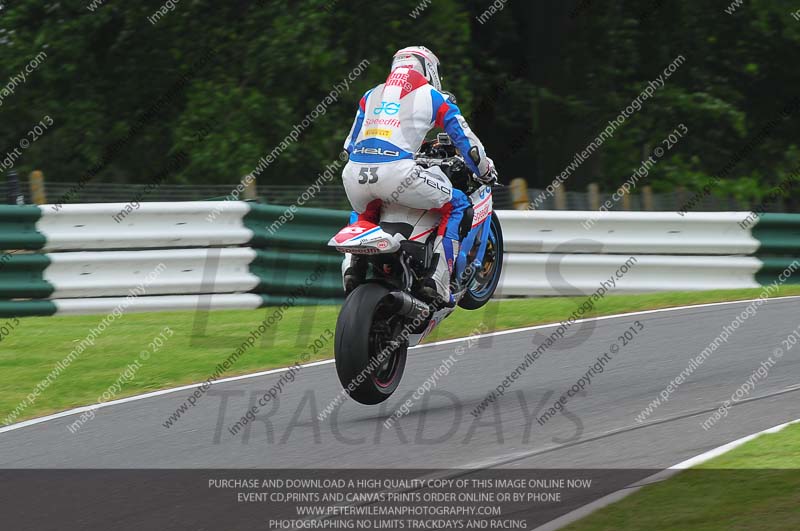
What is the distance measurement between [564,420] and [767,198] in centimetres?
1762

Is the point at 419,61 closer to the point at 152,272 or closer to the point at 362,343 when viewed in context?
the point at 362,343

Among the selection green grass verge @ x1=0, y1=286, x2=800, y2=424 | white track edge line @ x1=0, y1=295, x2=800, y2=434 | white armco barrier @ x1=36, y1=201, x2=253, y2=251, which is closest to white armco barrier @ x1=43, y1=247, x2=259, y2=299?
white armco barrier @ x1=36, y1=201, x2=253, y2=251

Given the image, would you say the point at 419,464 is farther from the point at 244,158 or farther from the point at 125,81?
the point at 125,81

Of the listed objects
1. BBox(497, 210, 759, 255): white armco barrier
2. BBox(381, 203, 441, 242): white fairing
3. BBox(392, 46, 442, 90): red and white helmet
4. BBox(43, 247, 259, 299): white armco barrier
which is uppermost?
BBox(392, 46, 442, 90): red and white helmet

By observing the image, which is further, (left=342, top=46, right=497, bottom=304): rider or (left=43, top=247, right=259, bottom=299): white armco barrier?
(left=43, top=247, right=259, bottom=299): white armco barrier

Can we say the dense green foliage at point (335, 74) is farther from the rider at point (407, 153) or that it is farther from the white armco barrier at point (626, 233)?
the rider at point (407, 153)

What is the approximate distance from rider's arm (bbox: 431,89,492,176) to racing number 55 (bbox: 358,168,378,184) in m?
0.58

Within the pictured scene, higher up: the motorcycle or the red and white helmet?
the red and white helmet

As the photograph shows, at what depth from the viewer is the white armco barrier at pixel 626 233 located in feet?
42.0

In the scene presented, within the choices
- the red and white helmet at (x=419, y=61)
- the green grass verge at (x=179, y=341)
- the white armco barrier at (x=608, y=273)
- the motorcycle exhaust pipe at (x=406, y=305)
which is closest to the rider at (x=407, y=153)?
the red and white helmet at (x=419, y=61)

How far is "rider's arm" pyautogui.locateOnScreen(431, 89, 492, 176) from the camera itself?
8102 mm

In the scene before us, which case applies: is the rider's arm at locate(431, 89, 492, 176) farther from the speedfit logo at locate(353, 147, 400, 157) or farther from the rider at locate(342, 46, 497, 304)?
the speedfit logo at locate(353, 147, 400, 157)

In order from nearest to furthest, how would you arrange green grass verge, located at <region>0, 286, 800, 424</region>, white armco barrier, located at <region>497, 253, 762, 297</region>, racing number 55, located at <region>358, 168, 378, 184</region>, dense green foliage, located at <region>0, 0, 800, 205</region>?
racing number 55, located at <region>358, 168, 378, 184</region>, green grass verge, located at <region>0, 286, 800, 424</region>, white armco barrier, located at <region>497, 253, 762, 297</region>, dense green foliage, located at <region>0, 0, 800, 205</region>
